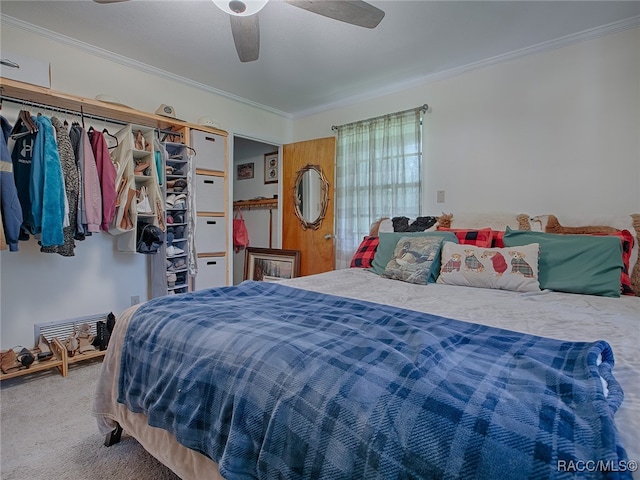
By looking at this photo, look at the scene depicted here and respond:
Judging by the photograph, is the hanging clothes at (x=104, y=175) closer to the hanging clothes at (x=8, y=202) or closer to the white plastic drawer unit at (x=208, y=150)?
the hanging clothes at (x=8, y=202)

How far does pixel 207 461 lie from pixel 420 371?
0.75 meters

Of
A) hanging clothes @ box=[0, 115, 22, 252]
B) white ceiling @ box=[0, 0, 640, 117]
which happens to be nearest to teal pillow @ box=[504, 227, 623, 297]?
white ceiling @ box=[0, 0, 640, 117]

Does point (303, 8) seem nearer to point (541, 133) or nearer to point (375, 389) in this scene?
point (375, 389)

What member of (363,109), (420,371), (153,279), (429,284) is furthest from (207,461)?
(363,109)

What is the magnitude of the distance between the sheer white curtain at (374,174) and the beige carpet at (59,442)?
252cm

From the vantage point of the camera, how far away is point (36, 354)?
2379 millimetres

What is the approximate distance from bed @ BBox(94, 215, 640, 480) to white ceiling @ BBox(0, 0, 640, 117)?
76.9 inches

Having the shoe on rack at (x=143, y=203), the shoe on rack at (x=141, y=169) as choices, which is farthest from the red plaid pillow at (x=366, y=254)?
the shoe on rack at (x=141, y=169)

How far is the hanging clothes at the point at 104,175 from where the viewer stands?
2494 millimetres

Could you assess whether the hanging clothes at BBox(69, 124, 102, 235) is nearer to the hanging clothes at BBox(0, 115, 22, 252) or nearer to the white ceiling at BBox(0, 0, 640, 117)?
the hanging clothes at BBox(0, 115, 22, 252)

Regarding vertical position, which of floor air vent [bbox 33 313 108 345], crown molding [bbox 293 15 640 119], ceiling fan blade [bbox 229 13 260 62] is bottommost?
floor air vent [bbox 33 313 108 345]

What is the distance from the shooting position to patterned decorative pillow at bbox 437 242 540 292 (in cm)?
187

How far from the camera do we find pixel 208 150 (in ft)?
10.6

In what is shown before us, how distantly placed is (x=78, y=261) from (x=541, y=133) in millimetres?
3862
